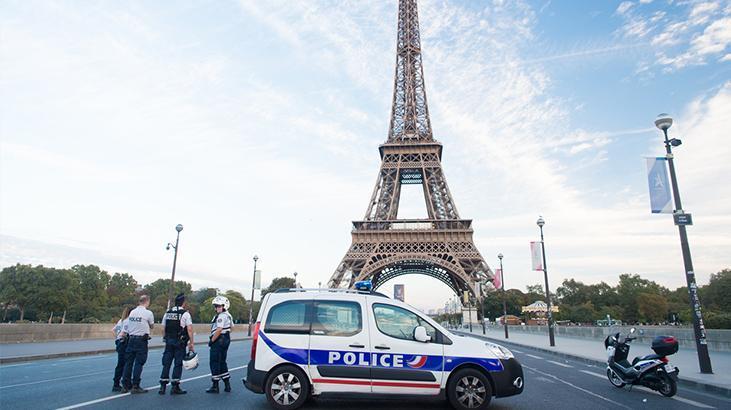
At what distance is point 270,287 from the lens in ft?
345

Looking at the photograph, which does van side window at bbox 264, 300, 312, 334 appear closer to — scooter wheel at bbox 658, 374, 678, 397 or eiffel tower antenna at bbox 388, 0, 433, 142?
scooter wheel at bbox 658, 374, 678, 397

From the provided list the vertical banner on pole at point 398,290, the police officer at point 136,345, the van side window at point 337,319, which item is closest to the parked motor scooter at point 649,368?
the van side window at point 337,319

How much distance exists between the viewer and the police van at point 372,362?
21.9 feet

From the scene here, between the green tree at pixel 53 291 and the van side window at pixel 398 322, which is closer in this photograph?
the van side window at pixel 398 322

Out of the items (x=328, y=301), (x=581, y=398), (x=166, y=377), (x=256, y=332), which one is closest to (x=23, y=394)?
(x=166, y=377)

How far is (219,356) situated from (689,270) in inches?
445

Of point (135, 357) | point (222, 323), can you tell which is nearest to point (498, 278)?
point (222, 323)

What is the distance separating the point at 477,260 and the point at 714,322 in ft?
93.2

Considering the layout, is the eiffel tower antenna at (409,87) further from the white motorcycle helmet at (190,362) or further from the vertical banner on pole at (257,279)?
the white motorcycle helmet at (190,362)

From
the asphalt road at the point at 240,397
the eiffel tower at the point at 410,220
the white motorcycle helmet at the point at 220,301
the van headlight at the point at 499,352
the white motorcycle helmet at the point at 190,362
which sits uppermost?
the eiffel tower at the point at 410,220

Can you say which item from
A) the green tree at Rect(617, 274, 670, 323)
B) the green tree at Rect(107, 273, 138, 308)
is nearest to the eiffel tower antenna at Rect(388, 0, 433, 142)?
the green tree at Rect(617, 274, 670, 323)

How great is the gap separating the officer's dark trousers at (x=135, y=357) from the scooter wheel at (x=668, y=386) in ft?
31.6

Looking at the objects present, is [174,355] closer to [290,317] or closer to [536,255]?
[290,317]

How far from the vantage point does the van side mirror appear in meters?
6.71
